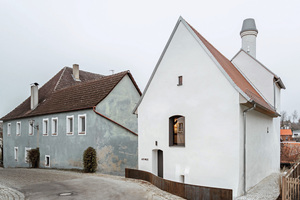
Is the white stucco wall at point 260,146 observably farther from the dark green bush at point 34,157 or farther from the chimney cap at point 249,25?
the dark green bush at point 34,157

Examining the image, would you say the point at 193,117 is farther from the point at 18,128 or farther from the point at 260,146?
the point at 18,128

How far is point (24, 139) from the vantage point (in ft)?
78.0

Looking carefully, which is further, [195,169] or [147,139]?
[147,139]

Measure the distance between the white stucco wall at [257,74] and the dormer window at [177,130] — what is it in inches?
253

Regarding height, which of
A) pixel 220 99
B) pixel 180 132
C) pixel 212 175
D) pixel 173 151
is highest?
pixel 220 99

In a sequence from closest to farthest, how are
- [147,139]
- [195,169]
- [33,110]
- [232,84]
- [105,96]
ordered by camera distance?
[232,84], [195,169], [147,139], [105,96], [33,110]

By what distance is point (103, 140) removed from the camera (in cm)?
1705

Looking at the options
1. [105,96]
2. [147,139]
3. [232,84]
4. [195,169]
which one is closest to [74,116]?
[105,96]

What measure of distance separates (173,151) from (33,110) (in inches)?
631

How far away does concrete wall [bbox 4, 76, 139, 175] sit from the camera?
55.7 feet

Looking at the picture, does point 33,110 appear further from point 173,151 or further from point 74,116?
point 173,151

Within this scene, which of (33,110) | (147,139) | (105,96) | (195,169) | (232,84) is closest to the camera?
(232,84)

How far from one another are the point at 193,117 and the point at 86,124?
339 inches

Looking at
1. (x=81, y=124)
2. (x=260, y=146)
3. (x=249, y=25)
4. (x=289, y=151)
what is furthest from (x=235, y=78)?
(x=289, y=151)
